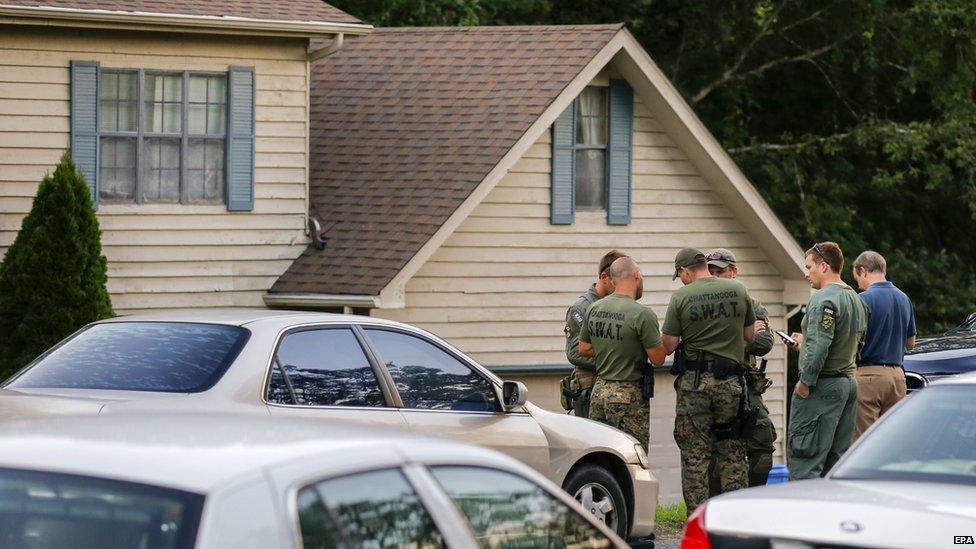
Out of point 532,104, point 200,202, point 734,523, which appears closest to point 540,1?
point 532,104

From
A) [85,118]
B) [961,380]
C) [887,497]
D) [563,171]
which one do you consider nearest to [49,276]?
[85,118]

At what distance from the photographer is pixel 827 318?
10.9m

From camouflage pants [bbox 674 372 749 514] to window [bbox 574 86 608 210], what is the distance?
773 centimetres

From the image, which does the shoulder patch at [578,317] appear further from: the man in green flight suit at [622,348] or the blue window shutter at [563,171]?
the blue window shutter at [563,171]

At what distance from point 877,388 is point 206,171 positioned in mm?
7845

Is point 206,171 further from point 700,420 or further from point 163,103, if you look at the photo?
point 700,420

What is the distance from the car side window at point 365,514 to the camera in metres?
3.90

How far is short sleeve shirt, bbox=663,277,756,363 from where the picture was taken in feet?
35.0

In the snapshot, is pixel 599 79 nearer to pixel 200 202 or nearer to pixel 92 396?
pixel 200 202

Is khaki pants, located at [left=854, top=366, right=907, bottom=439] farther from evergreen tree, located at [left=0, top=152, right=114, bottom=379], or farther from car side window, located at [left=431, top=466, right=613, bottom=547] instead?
car side window, located at [left=431, top=466, right=613, bottom=547]

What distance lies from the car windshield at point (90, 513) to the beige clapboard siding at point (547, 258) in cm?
1299

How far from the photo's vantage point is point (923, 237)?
30.3m

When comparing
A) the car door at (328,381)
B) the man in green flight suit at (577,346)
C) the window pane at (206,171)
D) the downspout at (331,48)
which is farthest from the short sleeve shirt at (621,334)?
the window pane at (206,171)

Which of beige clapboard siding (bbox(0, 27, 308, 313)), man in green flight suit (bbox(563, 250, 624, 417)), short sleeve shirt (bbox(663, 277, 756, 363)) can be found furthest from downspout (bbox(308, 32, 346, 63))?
short sleeve shirt (bbox(663, 277, 756, 363))
